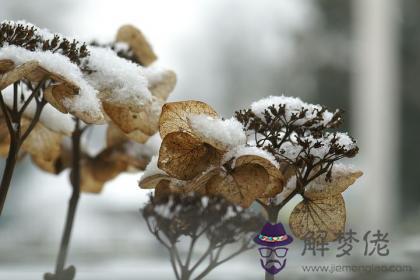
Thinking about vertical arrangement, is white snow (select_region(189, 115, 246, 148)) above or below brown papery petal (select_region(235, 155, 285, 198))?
above

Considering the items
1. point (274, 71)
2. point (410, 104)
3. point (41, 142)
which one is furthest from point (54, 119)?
point (410, 104)

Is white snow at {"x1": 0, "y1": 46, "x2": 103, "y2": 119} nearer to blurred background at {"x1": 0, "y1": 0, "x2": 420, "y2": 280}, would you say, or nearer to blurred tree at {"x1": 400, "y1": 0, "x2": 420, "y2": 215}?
blurred background at {"x1": 0, "y1": 0, "x2": 420, "y2": 280}

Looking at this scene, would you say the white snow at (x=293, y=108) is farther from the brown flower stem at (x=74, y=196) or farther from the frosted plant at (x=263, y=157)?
the brown flower stem at (x=74, y=196)

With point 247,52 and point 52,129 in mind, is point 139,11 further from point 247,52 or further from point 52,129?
point 52,129

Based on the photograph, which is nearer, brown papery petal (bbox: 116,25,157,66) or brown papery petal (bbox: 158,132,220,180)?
brown papery petal (bbox: 158,132,220,180)

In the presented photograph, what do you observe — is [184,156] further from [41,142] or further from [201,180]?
[41,142]

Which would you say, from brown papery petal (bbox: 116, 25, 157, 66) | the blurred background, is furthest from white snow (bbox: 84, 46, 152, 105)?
the blurred background
